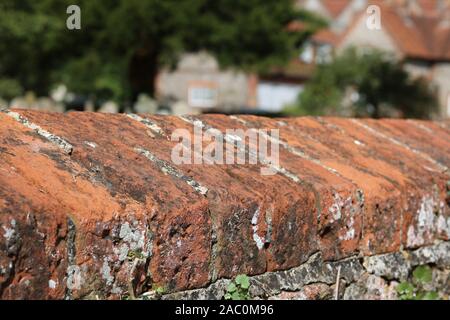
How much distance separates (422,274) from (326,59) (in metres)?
34.6

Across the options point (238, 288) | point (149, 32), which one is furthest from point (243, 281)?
point (149, 32)

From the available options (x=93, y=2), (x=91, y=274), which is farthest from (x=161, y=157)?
(x=93, y=2)

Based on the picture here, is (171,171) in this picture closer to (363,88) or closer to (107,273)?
(107,273)

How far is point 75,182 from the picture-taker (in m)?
1.62

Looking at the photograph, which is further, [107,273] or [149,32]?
[149,32]

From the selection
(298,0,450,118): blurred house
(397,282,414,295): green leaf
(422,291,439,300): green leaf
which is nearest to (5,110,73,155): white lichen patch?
(397,282,414,295): green leaf

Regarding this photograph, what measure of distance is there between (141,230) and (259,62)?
1792 centimetres

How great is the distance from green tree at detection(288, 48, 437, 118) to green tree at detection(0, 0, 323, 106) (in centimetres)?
995

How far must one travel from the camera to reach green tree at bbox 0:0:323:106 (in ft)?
58.9

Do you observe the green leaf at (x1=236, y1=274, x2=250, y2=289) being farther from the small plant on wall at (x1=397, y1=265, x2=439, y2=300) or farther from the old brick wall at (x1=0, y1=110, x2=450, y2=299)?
the small plant on wall at (x1=397, y1=265, x2=439, y2=300)

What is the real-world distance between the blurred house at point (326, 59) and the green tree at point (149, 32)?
54.0ft

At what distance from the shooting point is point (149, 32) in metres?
18.1
